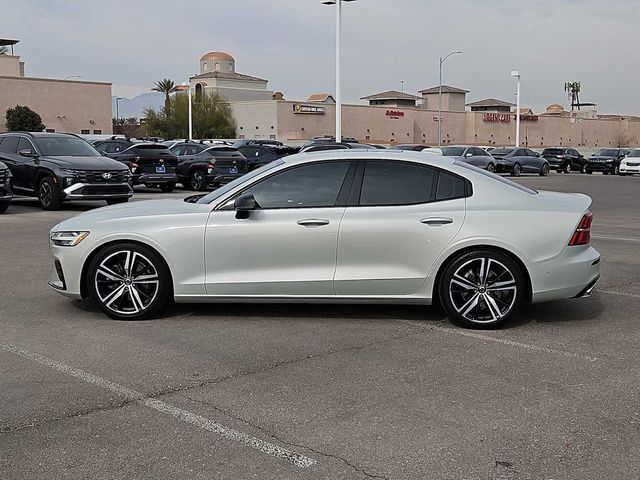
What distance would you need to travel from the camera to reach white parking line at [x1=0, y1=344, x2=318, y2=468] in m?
4.48

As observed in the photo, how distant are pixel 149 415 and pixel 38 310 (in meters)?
3.46

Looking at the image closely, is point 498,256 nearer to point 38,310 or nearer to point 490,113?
point 38,310

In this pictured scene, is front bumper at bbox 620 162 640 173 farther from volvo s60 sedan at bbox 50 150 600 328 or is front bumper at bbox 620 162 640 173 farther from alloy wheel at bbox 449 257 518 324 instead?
alloy wheel at bbox 449 257 518 324

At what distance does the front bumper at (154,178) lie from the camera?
23828 mm

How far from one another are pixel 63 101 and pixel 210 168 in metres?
48.9

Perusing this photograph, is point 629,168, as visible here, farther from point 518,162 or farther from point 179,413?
point 179,413

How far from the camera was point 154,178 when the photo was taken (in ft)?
78.9

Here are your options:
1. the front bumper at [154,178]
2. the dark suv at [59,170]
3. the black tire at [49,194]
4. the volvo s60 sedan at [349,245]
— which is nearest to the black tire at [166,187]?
the front bumper at [154,178]

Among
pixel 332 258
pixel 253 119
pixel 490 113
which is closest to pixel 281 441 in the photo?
pixel 332 258

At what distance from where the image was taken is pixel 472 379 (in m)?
5.88

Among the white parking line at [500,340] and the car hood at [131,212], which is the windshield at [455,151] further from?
the white parking line at [500,340]

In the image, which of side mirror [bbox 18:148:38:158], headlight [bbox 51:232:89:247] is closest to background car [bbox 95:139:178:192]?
side mirror [bbox 18:148:38:158]

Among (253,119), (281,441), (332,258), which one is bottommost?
(281,441)

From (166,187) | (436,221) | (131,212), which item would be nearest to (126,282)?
(131,212)
